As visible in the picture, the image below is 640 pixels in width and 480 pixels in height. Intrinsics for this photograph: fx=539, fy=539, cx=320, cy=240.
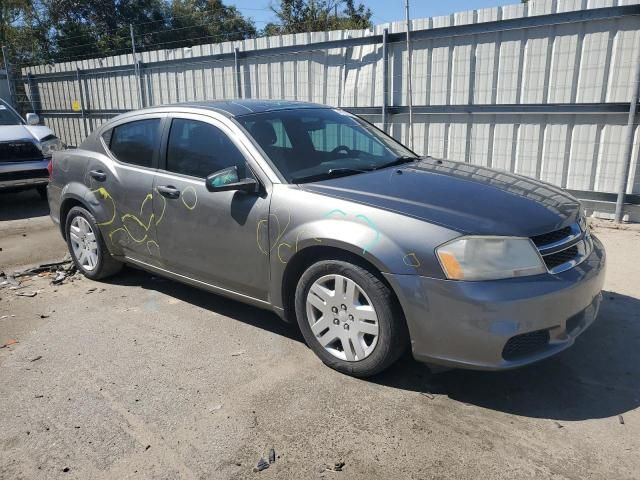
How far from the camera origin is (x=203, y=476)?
2529 millimetres

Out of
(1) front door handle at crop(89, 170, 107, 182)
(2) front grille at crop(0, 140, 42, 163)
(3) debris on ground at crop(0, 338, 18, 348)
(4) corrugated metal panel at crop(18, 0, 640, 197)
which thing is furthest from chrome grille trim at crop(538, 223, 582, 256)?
(2) front grille at crop(0, 140, 42, 163)

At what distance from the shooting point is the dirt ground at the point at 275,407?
2602mm

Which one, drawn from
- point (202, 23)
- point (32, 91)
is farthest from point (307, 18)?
point (32, 91)

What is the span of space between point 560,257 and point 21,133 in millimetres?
8607

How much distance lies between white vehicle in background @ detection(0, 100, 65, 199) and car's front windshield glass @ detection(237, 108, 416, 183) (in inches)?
220

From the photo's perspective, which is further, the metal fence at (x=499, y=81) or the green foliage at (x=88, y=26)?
the green foliage at (x=88, y=26)

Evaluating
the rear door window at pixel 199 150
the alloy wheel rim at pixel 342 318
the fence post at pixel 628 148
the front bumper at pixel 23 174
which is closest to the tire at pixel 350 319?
the alloy wheel rim at pixel 342 318

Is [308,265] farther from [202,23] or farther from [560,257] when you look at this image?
[202,23]

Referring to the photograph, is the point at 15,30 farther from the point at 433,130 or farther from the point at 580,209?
the point at 580,209

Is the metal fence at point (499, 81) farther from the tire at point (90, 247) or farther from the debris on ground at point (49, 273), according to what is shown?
the debris on ground at point (49, 273)

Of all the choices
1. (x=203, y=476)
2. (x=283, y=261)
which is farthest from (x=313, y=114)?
(x=203, y=476)

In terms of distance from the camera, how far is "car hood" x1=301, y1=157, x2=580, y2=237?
2.95 metres

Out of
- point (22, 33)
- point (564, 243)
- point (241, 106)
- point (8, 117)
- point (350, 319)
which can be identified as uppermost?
point (22, 33)

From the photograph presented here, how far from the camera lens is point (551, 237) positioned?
9.99ft
